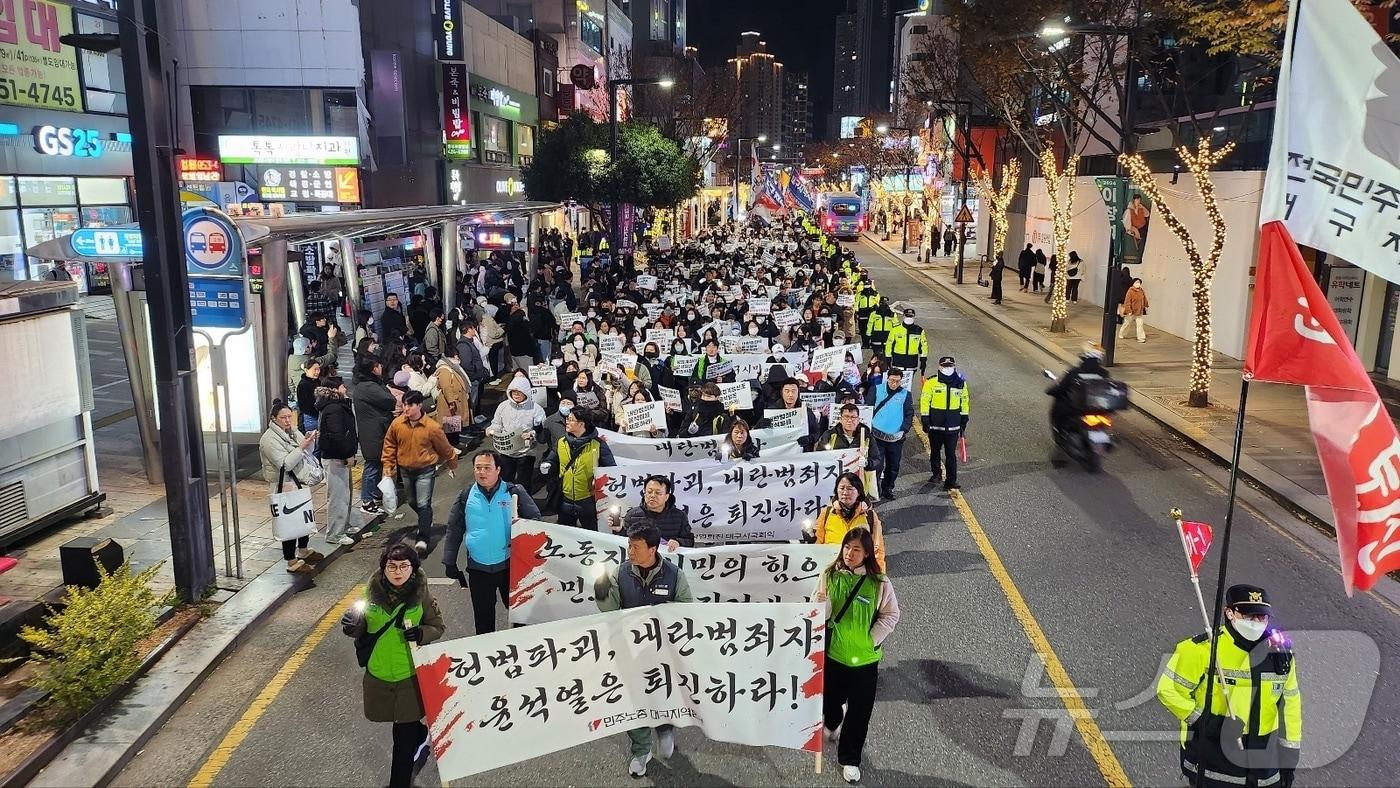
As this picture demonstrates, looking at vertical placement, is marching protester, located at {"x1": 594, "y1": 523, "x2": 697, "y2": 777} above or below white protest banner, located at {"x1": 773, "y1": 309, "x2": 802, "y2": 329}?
below

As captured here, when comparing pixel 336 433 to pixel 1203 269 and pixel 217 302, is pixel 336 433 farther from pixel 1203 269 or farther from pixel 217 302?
pixel 1203 269

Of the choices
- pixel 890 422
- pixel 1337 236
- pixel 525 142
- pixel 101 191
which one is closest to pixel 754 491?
pixel 890 422

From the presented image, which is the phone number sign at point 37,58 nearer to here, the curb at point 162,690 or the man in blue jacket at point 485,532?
the curb at point 162,690

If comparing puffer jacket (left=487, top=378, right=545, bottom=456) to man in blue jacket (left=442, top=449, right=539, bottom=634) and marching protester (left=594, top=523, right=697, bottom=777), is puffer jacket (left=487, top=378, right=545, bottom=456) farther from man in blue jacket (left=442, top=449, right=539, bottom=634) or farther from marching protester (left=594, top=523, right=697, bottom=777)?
marching protester (left=594, top=523, right=697, bottom=777)

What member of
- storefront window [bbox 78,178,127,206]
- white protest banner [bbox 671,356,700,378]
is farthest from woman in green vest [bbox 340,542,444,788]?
storefront window [bbox 78,178,127,206]

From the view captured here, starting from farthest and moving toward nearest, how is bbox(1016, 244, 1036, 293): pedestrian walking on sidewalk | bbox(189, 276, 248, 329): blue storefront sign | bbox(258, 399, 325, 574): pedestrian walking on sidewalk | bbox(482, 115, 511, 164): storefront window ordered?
1. bbox(482, 115, 511, 164): storefront window
2. bbox(1016, 244, 1036, 293): pedestrian walking on sidewalk
3. bbox(258, 399, 325, 574): pedestrian walking on sidewalk
4. bbox(189, 276, 248, 329): blue storefront sign

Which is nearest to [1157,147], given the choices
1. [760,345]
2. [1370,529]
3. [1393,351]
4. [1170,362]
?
[1170,362]

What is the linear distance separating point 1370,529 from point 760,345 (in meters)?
12.3

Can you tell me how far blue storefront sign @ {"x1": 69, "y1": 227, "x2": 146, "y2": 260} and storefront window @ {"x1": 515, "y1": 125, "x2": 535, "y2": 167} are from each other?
41075 millimetres

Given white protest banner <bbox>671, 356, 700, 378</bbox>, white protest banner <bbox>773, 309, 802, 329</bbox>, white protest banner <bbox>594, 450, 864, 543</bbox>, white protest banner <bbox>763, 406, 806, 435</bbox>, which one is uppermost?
white protest banner <bbox>773, 309, 802, 329</bbox>

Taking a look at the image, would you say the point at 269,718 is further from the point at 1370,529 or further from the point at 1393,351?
the point at 1393,351

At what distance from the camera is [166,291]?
27.2 ft

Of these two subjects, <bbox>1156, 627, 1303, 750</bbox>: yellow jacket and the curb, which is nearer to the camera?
<bbox>1156, 627, 1303, 750</bbox>: yellow jacket

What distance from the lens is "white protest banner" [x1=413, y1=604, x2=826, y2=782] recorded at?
224 inches
